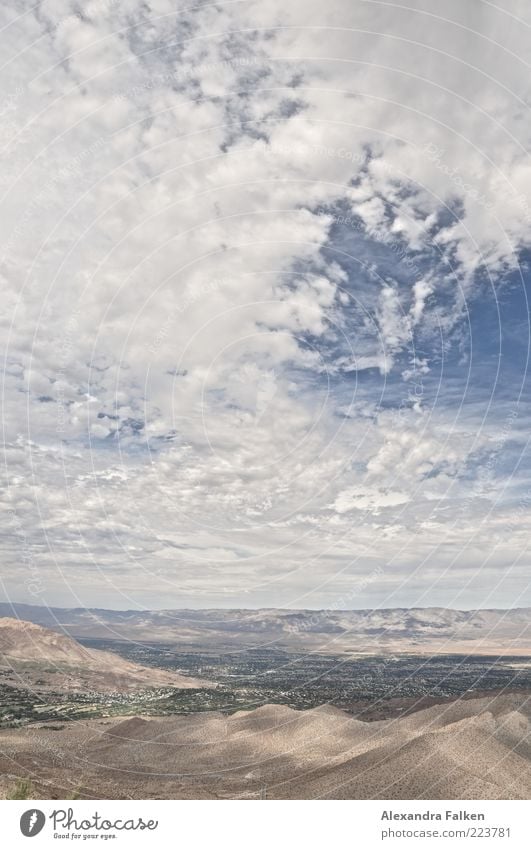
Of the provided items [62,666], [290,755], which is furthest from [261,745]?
[62,666]
